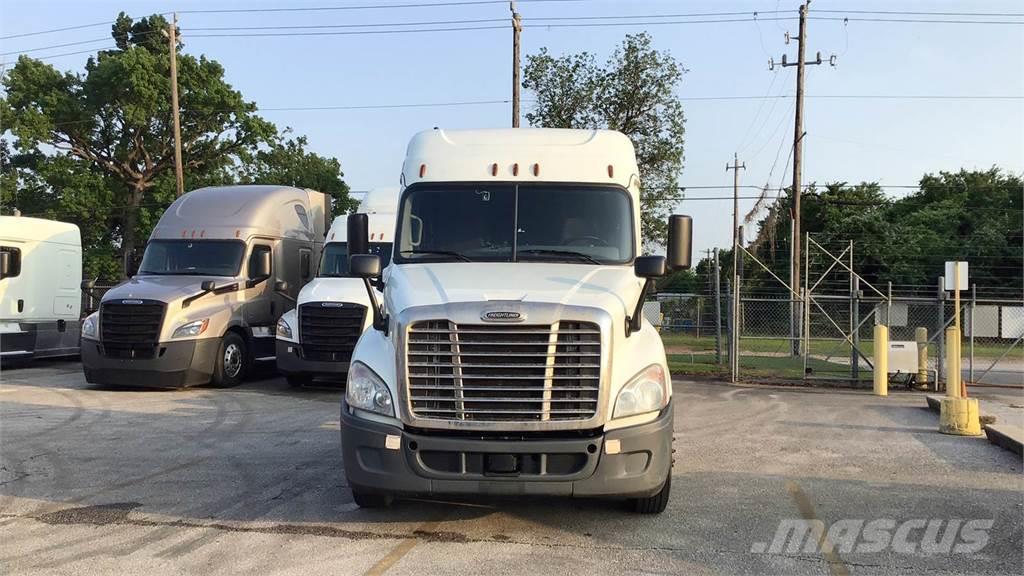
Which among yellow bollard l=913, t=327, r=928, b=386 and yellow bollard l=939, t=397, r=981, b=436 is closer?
yellow bollard l=939, t=397, r=981, b=436

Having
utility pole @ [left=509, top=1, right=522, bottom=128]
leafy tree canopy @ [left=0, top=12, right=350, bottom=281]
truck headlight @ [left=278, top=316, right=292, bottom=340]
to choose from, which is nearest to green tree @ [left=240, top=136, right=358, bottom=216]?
leafy tree canopy @ [left=0, top=12, right=350, bottom=281]

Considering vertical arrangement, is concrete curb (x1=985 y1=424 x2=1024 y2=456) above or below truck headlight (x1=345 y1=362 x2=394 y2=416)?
below

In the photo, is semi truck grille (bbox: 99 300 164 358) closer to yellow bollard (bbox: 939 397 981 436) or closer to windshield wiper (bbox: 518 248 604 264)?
windshield wiper (bbox: 518 248 604 264)

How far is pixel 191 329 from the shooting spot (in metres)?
13.6

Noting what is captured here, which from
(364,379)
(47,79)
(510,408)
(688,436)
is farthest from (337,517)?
(47,79)

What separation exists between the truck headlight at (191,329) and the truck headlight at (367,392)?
8.82 meters

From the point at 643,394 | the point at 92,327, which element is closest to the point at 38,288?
the point at 92,327

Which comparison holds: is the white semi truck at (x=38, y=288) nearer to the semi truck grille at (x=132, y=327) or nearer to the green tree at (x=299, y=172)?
the semi truck grille at (x=132, y=327)

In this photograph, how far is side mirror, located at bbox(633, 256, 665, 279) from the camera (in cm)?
618

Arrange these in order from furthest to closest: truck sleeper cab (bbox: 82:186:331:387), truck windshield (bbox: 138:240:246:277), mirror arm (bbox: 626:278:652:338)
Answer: truck windshield (bbox: 138:240:246:277)
truck sleeper cab (bbox: 82:186:331:387)
mirror arm (bbox: 626:278:652:338)

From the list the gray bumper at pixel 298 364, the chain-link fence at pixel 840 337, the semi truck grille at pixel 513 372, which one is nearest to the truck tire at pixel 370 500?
the semi truck grille at pixel 513 372

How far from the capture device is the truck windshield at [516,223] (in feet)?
21.8

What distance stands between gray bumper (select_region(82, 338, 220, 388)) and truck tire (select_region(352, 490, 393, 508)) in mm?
8343

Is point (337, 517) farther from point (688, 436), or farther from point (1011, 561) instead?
point (688, 436)
